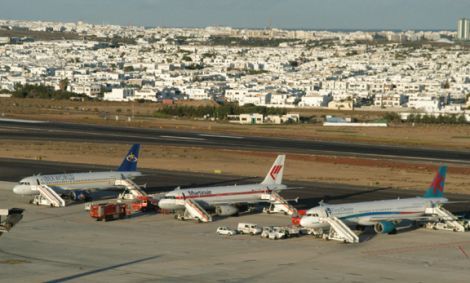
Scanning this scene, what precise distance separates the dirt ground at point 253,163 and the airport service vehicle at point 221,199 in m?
26.1

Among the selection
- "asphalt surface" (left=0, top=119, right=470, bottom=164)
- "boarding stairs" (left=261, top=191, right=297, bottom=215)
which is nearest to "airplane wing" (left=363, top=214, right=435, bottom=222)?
"boarding stairs" (left=261, top=191, right=297, bottom=215)

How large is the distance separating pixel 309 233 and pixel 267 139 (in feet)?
318

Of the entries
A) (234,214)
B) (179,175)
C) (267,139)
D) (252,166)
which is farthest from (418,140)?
(234,214)

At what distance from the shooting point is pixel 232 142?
180 m

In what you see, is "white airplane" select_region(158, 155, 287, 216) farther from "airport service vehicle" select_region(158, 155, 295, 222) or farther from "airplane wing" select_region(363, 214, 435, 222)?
"airplane wing" select_region(363, 214, 435, 222)

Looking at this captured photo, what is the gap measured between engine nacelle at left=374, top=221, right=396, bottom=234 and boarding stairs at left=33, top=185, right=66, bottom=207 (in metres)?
33.2

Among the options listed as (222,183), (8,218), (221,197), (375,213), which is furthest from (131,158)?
(8,218)

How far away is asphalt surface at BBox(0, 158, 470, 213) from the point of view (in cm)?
11575

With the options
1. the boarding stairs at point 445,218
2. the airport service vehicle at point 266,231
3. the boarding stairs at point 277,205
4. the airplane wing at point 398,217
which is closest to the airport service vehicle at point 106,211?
the boarding stairs at point 277,205

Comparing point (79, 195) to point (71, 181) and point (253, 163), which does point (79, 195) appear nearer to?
point (71, 181)

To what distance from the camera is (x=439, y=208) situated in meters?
96.4

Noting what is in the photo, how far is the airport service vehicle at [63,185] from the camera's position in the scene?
107 metres

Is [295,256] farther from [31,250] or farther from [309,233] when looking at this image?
[31,250]

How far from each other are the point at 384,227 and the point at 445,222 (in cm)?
719
